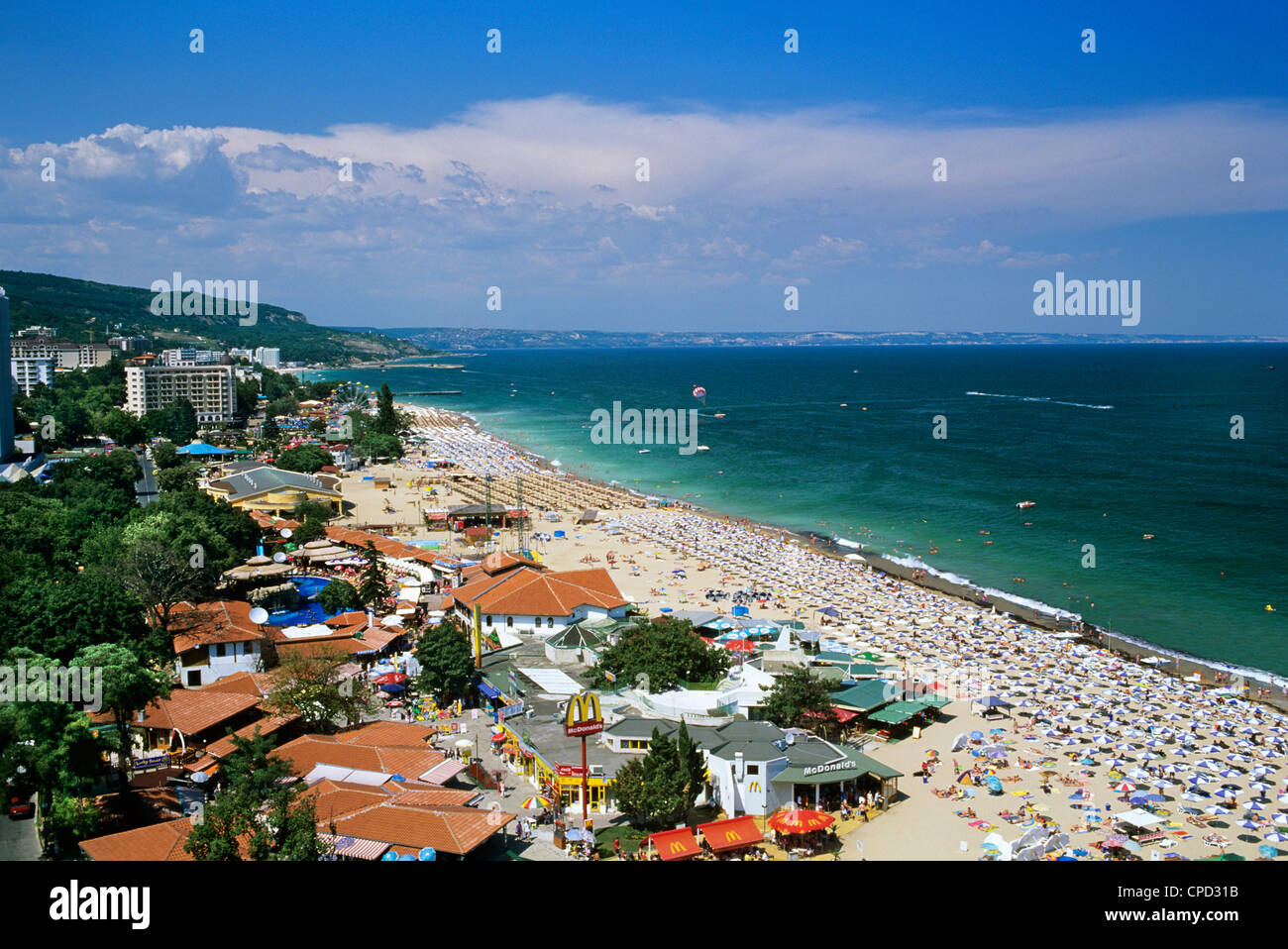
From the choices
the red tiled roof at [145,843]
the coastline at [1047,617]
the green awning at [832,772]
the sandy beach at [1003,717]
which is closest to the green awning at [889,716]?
the sandy beach at [1003,717]

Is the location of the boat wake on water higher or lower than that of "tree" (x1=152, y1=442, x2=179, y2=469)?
higher

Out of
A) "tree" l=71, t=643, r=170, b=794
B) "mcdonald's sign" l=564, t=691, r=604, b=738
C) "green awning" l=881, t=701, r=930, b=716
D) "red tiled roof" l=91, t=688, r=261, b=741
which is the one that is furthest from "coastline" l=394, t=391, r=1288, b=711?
"tree" l=71, t=643, r=170, b=794

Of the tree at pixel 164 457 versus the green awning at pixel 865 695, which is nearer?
the green awning at pixel 865 695

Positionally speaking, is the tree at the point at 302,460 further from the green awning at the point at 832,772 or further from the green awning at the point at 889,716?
the green awning at the point at 832,772

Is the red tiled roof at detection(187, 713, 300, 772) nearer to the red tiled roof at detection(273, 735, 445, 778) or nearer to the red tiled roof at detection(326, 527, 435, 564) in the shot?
the red tiled roof at detection(273, 735, 445, 778)

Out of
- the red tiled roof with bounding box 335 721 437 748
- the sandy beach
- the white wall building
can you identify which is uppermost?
the white wall building
